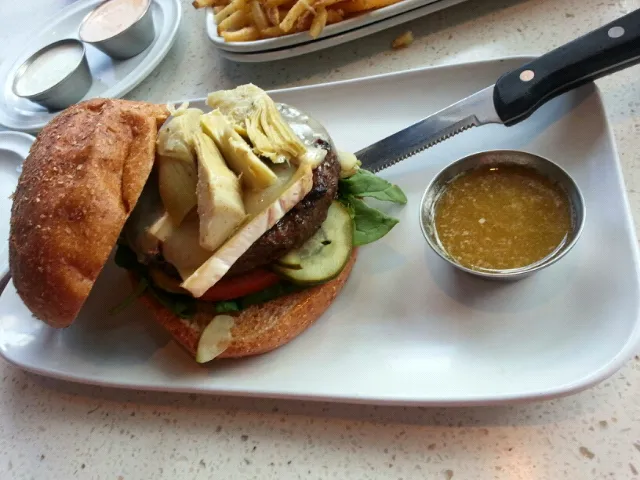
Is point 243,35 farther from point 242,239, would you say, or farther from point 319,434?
point 319,434

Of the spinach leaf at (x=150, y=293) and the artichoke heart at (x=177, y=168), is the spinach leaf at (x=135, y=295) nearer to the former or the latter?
the spinach leaf at (x=150, y=293)

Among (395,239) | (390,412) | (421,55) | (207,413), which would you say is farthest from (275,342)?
(421,55)

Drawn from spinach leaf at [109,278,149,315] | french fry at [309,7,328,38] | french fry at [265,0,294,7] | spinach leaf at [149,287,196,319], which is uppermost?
french fry at [265,0,294,7]

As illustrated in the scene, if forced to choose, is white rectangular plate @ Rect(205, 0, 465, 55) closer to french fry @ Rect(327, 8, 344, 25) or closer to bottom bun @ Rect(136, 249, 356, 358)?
french fry @ Rect(327, 8, 344, 25)

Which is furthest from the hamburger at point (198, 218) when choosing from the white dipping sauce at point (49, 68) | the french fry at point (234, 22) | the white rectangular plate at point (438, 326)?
the white dipping sauce at point (49, 68)

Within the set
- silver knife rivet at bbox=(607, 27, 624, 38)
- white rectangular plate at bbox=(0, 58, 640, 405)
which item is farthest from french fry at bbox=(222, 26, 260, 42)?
silver knife rivet at bbox=(607, 27, 624, 38)

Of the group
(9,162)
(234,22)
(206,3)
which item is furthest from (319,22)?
(9,162)

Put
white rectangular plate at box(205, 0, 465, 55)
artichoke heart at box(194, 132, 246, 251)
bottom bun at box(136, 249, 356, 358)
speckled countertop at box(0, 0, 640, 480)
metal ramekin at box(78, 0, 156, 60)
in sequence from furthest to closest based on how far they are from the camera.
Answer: metal ramekin at box(78, 0, 156, 60)
white rectangular plate at box(205, 0, 465, 55)
bottom bun at box(136, 249, 356, 358)
artichoke heart at box(194, 132, 246, 251)
speckled countertop at box(0, 0, 640, 480)
